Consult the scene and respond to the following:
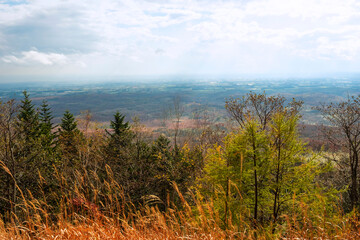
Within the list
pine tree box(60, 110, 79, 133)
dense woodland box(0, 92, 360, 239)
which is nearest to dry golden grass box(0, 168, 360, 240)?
dense woodland box(0, 92, 360, 239)

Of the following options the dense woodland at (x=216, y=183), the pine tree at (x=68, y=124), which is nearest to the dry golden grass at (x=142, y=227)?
the dense woodland at (x=216, y=183)

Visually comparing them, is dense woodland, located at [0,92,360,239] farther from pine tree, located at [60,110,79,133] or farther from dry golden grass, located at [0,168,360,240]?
pine tree, located at [60,110,79,133]

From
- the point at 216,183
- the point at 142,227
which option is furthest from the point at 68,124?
the point at 142,227

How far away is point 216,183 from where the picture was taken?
262 inches

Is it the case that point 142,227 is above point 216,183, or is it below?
above

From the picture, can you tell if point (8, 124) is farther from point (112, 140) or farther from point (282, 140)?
point (282, 140)

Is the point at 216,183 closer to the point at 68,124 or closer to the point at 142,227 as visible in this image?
the point at 142,227

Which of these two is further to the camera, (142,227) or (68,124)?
(68,124)

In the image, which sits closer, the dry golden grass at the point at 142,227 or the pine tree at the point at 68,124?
the dry golden grass at the point at 142,227

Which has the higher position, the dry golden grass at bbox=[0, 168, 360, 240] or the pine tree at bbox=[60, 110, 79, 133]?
the dry golden grass at bbox=[0, 168, 360, 240]

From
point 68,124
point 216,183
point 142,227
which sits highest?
point 142,227

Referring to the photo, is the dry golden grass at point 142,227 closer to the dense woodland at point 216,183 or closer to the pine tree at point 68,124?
the dense woodland at point 216,183

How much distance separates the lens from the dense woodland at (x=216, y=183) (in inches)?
116

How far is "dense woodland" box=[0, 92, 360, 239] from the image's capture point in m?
2.96
